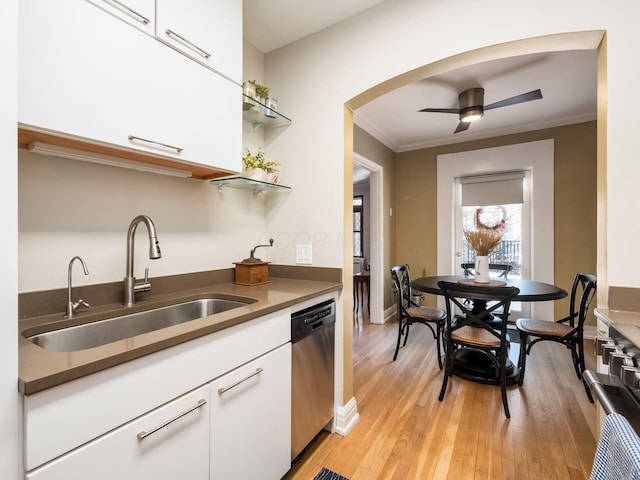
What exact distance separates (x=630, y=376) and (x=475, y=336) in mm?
1420

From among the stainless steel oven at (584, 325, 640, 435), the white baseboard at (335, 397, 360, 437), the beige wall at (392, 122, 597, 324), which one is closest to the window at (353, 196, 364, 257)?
the beige wall at (392, 122, 597, 324)

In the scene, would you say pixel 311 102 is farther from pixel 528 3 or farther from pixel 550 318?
pixel 550 318

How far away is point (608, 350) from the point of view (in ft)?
3.27

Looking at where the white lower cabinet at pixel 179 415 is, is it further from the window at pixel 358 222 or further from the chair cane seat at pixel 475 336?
the window at pixel 358 222

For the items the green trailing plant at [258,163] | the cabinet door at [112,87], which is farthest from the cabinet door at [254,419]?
the green trailing plant at [258,163]

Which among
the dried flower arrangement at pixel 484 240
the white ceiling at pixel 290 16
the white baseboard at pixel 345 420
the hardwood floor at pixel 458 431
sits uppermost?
the white ceiling at pixel 290 16

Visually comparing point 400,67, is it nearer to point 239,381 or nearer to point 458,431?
point 239,381

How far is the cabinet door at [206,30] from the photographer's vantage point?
1.20 m

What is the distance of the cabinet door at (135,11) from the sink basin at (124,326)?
1127 mm

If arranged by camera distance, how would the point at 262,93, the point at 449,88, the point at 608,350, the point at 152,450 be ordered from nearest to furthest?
the point at 152,450
the point at 608,350
the point at 262,93
the point at 449,88

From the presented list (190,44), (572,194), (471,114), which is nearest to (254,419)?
(190,44)

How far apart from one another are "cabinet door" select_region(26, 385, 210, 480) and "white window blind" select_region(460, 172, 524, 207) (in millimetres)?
4151

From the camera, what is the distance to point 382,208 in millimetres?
4074

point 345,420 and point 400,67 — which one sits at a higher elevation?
point 400,67
